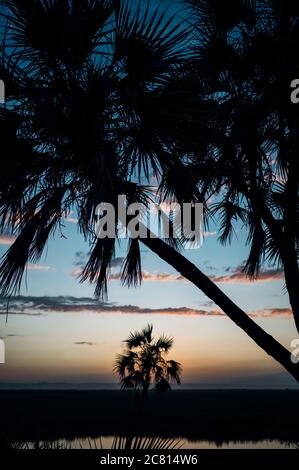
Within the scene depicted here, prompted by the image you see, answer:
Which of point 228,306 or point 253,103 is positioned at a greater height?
point 253,103

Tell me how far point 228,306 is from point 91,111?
2074 mm

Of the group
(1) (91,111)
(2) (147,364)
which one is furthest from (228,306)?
(2) (147,364)

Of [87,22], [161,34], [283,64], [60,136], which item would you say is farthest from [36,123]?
[283,64]

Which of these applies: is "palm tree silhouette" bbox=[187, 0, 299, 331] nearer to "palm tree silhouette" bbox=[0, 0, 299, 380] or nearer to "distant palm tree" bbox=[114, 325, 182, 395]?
"palm tree silhouette" bbox=[0, 0, 299, 380]

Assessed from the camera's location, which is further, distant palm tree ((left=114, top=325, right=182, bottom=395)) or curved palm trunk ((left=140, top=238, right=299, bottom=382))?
distant palm tree ((left=114, top=325, right=182, bottom=395))

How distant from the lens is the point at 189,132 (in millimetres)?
4531

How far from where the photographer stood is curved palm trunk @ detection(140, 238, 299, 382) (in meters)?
4.63

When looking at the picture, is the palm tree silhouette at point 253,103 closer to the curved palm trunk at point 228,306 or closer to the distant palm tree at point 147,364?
the curved palm trunk at point 228,306

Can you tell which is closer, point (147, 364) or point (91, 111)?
point (91, 111)

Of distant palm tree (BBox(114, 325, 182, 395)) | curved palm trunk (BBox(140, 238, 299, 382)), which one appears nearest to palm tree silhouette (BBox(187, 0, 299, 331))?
curved palm trunk (BBox(140, 238, 299, 382))

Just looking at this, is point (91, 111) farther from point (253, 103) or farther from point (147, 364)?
point (147, 364)

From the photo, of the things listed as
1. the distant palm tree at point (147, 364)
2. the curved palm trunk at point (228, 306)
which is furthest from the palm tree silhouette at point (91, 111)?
the distant palm tree at point (147, 364)

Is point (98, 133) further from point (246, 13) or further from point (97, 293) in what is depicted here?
point (246, 13)

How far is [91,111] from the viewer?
4.41 metres
